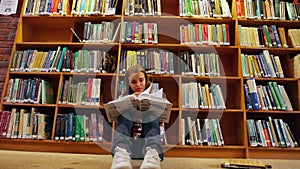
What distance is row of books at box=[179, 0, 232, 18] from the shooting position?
258 cm

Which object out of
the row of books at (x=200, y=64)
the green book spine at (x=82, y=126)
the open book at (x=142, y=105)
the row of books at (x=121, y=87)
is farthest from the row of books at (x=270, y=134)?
the green book spine at (x=82, y=126)

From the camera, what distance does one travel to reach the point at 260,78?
2.37m

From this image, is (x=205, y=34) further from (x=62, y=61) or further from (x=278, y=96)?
(x=62, y=61)

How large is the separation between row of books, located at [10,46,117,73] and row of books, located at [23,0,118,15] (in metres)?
0.40

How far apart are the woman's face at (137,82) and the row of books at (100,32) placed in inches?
31.4

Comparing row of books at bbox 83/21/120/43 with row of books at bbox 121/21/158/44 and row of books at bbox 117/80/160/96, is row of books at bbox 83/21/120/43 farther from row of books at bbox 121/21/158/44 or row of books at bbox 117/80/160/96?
row of books at bbox 117/80/160/96

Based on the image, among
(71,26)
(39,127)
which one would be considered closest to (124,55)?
(71,26)

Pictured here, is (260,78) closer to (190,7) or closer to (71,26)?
(190,7)

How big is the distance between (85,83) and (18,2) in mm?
1377

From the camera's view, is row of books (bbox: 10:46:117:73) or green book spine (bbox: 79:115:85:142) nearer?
green book spine (bbox: 79:115:85:142)

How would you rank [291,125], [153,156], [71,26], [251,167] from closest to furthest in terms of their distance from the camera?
[153,156]
[251,167]
[291,125]
[71,26]

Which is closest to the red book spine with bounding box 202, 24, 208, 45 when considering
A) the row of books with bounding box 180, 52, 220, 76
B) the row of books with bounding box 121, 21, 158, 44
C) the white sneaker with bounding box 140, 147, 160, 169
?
the row of books with bounding box 180, 52, 220, 76

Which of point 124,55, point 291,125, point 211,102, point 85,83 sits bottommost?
point 291,125

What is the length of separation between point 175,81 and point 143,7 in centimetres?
80
